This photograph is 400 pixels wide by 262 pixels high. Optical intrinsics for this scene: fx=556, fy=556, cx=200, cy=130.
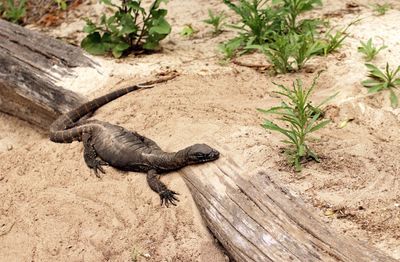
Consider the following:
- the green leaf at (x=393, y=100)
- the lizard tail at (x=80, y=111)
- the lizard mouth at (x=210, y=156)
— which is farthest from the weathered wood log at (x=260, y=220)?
the lizard tail at (x=80, y=111)

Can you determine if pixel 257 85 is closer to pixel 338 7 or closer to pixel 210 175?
pixel 210 175

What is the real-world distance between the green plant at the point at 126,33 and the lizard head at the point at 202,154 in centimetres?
272

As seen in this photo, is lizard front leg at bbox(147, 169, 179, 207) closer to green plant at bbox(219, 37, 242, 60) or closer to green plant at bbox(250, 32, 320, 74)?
green plant at bbox(250, 32, 320, 74)

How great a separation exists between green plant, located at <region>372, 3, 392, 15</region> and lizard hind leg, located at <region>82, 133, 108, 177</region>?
420cm

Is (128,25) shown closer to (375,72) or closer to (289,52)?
(289,52)

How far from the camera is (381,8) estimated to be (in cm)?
739

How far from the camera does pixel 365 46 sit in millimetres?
6340

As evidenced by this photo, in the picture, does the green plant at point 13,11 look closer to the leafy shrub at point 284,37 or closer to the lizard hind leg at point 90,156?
the leafy shrub at point 284,37

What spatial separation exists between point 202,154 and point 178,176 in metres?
0.40

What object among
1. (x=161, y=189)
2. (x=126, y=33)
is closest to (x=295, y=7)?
(x=126, y=33)

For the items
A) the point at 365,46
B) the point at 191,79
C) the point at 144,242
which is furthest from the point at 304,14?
the point at 144,242

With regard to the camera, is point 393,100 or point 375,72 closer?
point 393,100

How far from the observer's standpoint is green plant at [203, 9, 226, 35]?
7629mm

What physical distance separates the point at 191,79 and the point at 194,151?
6.01ft
